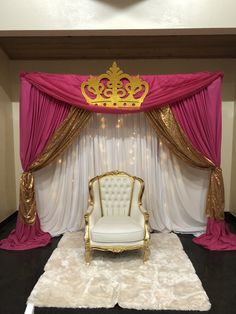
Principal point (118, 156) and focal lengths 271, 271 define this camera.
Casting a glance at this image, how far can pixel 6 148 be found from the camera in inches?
164

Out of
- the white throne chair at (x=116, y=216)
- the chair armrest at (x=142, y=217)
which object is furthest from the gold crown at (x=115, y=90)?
the chair armrest at (x=142, y=217)

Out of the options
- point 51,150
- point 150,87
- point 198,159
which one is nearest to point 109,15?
point 150,87

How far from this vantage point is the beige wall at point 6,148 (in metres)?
4.02

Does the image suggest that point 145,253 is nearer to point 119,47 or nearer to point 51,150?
point 51,150

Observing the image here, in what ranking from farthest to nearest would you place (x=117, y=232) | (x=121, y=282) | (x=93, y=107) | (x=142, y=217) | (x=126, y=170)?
(x=126, y=170) < (x=93, y=107) < (x=142, y=217) < (x=117, y=232) < (x=121, y=282)

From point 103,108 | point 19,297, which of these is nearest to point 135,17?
point 103,108

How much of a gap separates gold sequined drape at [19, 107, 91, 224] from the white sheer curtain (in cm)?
20

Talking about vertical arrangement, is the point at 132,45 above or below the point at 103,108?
A: above

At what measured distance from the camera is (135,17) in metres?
3.13

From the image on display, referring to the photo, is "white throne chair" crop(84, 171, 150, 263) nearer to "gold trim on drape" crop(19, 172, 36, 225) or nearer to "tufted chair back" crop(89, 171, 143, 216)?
"tufted chair back" crop(89, 171, 143, 216)

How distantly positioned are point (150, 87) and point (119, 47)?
3.38 ft

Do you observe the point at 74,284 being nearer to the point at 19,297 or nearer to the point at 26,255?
the point at 19,297

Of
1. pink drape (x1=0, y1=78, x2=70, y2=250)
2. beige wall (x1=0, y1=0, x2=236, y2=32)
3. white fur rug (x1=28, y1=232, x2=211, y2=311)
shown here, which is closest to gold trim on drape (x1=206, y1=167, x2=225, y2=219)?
white fur rug (x1=28, y1=232, x2=211, y2=311)

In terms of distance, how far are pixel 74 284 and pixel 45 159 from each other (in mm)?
1585
